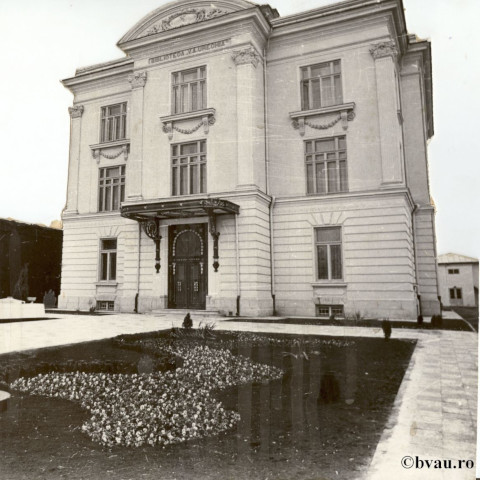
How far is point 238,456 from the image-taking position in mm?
2842

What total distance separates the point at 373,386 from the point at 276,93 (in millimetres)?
15215

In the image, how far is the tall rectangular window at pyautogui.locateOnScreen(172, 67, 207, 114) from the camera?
58.7 ft

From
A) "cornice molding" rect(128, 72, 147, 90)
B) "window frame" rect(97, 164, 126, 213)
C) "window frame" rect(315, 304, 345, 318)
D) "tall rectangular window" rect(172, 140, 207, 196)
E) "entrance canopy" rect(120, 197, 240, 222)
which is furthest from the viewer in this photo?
"window frame" rect(97, 164, 126, 213)

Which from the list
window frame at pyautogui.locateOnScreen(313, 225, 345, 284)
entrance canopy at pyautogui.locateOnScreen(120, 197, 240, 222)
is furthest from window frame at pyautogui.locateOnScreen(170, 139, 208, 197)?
window frame at pyautogui.locateOnScreen(313, 225, 345, 284)

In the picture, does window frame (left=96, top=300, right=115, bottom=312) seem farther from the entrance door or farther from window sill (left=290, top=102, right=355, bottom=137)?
window sill (left=290, top=102, right=355, bottom=137)

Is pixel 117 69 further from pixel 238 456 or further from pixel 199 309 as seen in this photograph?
pixel 238 456

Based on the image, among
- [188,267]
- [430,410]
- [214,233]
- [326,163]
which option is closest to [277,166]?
[326,163]

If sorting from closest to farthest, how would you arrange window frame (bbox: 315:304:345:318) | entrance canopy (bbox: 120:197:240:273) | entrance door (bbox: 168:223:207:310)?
entrance canopy (bbox: 120:197:240:273), window frame (bbox: 315:304:345:318), entrance door (bbox: 168:223:207:310)

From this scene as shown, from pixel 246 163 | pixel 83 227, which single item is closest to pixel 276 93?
pixel 246 163

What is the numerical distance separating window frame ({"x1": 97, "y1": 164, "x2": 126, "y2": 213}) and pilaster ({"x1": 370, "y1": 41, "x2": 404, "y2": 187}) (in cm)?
1225

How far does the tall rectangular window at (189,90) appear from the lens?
17.9 metres

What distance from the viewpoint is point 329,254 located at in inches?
656

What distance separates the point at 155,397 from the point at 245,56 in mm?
15460

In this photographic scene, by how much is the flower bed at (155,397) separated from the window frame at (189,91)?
13.8 m
